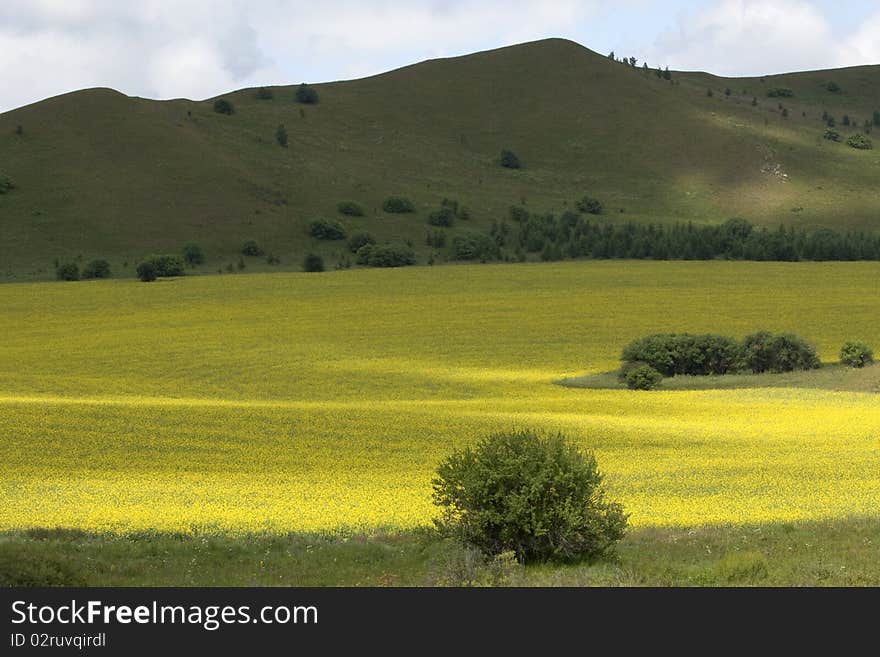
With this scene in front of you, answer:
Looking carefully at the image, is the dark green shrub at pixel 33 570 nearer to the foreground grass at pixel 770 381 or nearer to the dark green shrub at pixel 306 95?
the foreground grass at pixel 770 381

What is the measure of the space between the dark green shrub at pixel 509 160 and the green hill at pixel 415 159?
139 cm

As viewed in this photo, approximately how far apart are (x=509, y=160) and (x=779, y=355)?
301 ft

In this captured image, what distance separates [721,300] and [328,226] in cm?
3733

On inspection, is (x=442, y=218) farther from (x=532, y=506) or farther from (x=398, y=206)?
(x=532, y=506)

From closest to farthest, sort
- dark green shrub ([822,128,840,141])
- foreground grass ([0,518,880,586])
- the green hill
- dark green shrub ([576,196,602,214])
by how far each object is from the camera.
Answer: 1. foreground grass ([0,518,880,586])
2. the green hill
3. dark green shrub ([576,196,602,214])
4. dark green shrub ([822,128,840,141])

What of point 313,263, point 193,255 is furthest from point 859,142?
point 193,255

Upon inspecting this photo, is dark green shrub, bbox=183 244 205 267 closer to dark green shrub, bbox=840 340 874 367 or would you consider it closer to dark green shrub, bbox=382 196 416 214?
dark green shrub, bbox=382 196 416 214

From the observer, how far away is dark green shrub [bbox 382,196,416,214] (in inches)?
4301

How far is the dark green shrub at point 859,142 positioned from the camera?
14738 cm

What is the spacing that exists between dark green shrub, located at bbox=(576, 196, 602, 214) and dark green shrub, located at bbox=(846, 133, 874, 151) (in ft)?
145

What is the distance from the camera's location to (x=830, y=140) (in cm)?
14875

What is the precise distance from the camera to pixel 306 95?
510 feet

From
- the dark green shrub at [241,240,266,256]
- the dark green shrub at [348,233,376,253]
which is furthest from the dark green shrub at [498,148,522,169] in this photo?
the dark green shrub at [241,240,266,256]
